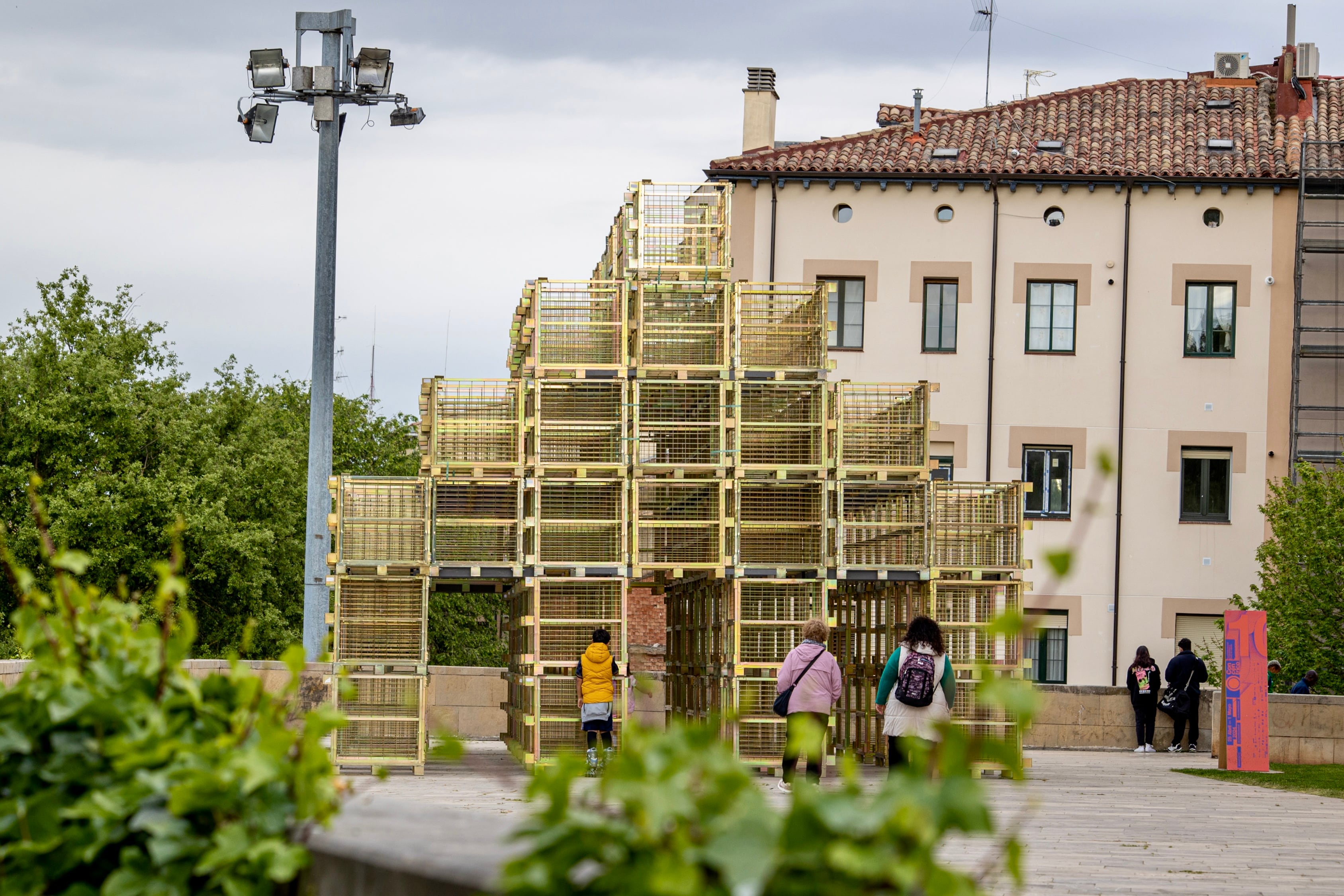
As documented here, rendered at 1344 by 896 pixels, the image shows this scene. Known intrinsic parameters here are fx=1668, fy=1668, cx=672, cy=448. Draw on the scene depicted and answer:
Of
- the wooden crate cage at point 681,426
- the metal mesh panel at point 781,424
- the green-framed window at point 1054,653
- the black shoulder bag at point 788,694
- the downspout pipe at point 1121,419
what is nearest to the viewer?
the black shoulder bag at point 788,694

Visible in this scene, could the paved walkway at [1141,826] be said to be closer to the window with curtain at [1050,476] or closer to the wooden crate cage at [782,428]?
the wooden crate cage at [782,428]

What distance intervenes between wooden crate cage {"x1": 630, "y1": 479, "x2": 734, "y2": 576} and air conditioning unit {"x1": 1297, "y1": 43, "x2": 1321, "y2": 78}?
27694 millimetres

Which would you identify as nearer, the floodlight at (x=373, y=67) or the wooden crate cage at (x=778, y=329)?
the wooden crate cage at (x=778, y=329)

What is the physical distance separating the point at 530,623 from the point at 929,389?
5892 millimetres

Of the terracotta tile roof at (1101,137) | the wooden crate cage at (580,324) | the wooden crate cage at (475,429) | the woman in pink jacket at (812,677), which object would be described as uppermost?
the terracotta tile roof at (1101,137)

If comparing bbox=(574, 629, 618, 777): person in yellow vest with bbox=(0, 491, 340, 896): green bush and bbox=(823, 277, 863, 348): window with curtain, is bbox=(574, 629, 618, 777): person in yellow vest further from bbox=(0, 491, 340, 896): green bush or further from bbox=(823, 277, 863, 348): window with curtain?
bbox=(823, 277, 863, 348): window with curtain

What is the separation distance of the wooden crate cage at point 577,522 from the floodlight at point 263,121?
465 inches

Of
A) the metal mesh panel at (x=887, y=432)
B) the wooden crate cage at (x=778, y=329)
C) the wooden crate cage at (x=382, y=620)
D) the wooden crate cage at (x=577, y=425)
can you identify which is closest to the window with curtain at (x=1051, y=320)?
the metal mesh panel at (x=887, y=432)

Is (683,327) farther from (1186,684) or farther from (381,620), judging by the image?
(1186,684)

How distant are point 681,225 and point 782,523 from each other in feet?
15.1

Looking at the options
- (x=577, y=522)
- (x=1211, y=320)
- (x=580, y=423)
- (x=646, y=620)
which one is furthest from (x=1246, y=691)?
(x=646, y=620)

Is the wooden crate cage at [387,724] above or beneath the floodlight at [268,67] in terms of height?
beneath

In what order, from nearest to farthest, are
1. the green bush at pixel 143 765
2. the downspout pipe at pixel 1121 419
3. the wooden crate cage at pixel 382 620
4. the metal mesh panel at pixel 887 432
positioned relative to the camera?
the green bush at pixel 143 765
the wooden crate cage at pixel 382 620
the metal mesh panel at pixel 887 432
the downspout pipe at pixel 1121 419

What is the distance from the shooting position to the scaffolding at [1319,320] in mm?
37594
